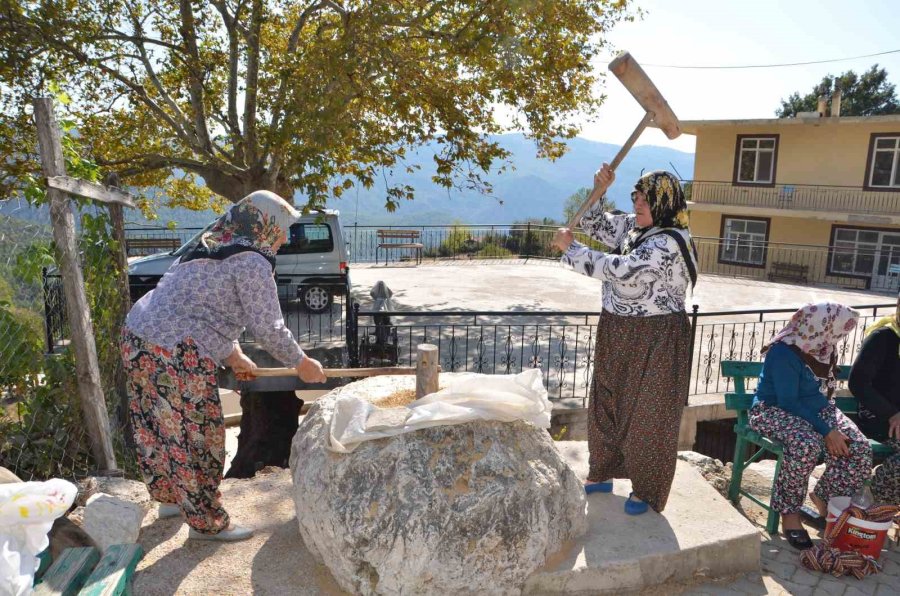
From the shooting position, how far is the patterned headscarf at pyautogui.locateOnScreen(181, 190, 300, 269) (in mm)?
2930

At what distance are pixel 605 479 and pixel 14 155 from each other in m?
10.6

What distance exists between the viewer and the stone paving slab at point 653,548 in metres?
2.93

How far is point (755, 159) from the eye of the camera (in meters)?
21.3

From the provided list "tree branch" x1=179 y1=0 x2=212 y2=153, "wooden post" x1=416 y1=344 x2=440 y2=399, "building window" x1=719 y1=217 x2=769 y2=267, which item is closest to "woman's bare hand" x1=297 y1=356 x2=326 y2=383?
"wooden post" x1=416 y1=344 x2=440 y2=399

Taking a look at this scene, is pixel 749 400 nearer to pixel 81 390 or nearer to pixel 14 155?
pixel 81 390

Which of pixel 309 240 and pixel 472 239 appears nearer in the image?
pixel 309 240

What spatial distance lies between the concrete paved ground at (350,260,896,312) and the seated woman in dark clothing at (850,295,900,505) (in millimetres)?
7479

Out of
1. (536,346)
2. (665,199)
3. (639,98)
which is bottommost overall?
(536,346)

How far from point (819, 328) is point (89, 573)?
371 centimetres

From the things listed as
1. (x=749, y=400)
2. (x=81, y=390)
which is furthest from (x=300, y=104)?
(x=749, y=400)

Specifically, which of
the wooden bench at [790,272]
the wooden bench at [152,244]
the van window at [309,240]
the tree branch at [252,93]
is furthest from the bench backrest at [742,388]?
the wooden bench at [790,272]

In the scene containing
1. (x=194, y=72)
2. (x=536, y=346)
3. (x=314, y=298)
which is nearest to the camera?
(x=536, y=346)

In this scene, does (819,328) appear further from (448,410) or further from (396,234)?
(396,234)

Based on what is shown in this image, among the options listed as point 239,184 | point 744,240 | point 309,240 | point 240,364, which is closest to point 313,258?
point 309,240
